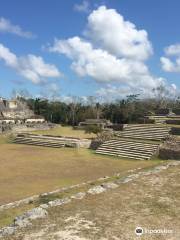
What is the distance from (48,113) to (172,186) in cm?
5183

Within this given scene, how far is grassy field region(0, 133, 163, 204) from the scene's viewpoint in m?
14.0

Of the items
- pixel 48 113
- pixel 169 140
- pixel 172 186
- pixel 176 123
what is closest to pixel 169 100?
pixel 48 113

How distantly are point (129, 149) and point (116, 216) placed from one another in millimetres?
15838

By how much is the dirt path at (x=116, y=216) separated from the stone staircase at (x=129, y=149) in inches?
433

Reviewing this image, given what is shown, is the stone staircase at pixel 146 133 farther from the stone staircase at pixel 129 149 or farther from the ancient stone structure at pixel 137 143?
the stone staircase at pixel 129 149

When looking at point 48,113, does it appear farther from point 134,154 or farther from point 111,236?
point 111,236

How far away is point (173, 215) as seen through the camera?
8.23 meters

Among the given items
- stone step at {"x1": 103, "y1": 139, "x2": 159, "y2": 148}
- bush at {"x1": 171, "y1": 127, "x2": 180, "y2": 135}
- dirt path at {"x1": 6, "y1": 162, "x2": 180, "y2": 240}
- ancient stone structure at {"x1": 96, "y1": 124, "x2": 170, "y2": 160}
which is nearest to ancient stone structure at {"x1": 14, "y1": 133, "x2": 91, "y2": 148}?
ancient stone structure at {"x1": 96, "y1": 124, "x2": 170, "y2": 160}

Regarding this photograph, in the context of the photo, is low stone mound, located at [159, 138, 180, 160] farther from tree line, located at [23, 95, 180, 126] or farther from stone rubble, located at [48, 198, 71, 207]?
tree line, located at [23, 95, 180, 126]

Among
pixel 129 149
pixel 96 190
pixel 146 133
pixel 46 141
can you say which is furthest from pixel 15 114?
pixel 96 190

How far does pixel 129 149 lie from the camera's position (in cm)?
2370

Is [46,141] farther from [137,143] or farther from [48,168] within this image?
[48,168]

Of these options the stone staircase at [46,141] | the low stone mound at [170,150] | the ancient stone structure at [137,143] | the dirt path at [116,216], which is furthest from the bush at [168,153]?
the dirt path at [116,216]

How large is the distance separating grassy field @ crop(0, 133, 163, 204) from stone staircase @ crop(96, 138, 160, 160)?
3.25 ft
